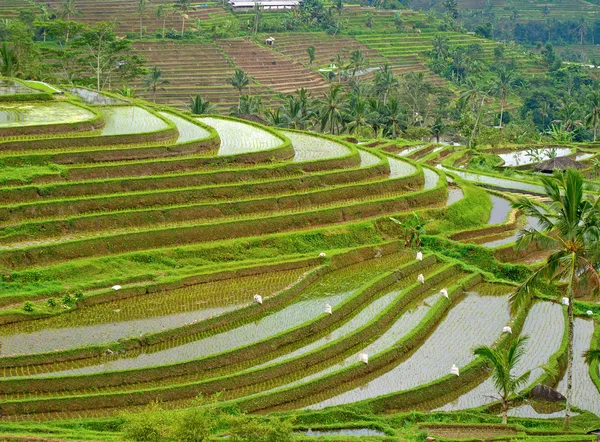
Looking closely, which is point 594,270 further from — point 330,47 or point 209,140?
point 330,47

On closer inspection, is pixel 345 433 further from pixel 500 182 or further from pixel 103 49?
pixel 103 49

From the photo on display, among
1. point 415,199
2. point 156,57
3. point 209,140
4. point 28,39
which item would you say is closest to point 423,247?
point 415,199

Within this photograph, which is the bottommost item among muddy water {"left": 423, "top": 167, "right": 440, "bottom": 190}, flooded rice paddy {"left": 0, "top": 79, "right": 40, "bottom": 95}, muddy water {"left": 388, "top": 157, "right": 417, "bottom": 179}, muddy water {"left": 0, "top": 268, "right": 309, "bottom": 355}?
muddy water {"left": 0, "top": 268, "right": 309, "bottom": 355}

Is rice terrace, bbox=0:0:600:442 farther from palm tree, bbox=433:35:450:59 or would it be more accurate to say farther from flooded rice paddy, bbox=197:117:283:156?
palm tree, bbox=433:35:450:59

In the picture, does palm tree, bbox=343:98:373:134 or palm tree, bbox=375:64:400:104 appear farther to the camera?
palm tree, bbox=375:64:400:104

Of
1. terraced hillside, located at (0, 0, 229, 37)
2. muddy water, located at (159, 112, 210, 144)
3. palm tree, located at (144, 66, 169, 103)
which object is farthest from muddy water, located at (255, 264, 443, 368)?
terraced hillside, located at (0, 0, 229, 37)

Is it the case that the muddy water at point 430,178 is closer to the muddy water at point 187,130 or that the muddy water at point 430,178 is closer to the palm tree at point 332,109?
the muddy water at point 187,130

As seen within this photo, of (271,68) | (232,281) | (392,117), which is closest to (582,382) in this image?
(232,281)
